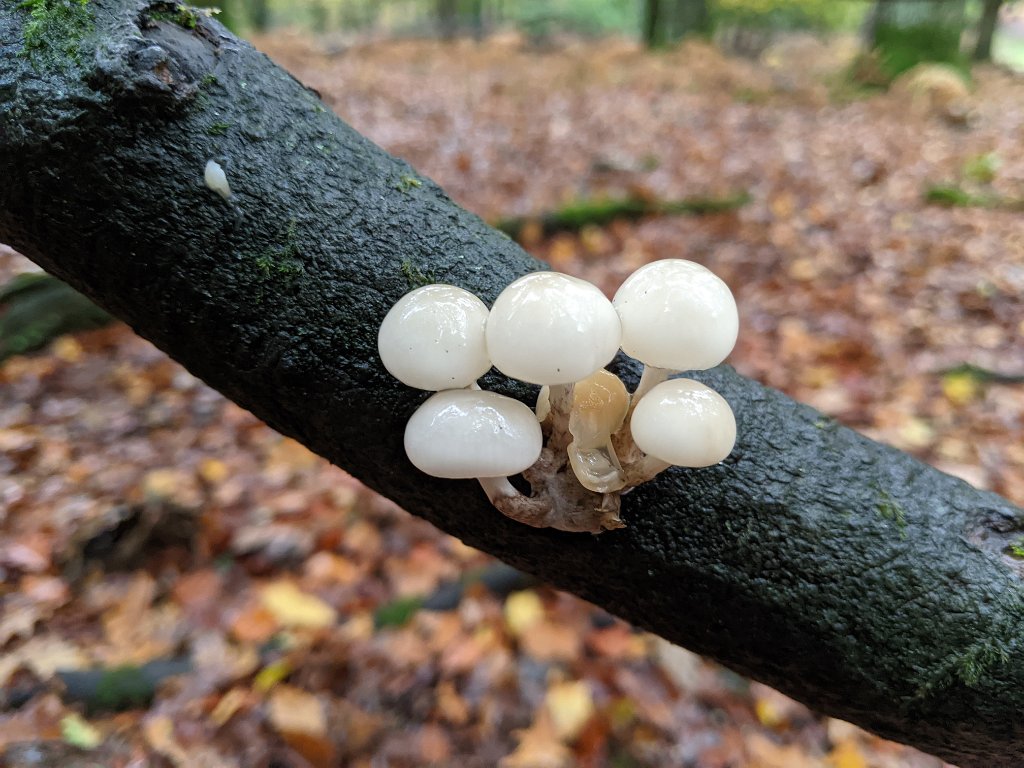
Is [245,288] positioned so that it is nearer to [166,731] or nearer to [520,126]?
[166,731]

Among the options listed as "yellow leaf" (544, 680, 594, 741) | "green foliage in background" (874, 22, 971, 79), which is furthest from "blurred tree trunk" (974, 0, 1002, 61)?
"yellow leaf" (544, 680, 594, 741)

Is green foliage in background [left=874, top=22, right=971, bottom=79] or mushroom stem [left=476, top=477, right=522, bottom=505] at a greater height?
mushroom stem [left=476, top=477, right=522, bottom=505]

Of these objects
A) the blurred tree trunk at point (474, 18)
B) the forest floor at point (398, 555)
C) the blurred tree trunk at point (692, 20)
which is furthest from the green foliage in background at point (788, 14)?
the forest floor at point (398, 555)

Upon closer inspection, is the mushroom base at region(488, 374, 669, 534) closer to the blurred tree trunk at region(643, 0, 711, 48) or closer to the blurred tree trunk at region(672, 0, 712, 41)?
the blurred tree trunk at region(643, 0, 711, 48)

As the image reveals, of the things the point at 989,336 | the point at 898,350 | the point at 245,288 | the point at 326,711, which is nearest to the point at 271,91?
the point at 245,288

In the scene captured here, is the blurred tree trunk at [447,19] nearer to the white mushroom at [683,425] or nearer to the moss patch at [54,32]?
the moss patch at [54,32]

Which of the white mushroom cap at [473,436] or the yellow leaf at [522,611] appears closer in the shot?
the white mushroom cap at [473,436]

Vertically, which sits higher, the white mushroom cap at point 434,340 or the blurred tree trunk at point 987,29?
the white mushroom cap at point 434,340
